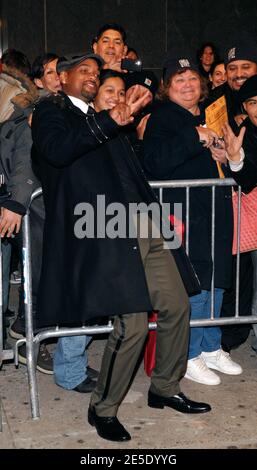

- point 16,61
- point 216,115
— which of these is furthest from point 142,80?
point 16,61

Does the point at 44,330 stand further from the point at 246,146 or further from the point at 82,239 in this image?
the point at 246,146

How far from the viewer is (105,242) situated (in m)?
4.26

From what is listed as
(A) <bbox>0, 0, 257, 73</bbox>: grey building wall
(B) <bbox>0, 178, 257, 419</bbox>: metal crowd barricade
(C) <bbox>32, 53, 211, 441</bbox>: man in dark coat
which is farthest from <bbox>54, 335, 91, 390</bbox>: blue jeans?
(A) <bbox>0, 0, 257, 73</bbox>: grey building wall

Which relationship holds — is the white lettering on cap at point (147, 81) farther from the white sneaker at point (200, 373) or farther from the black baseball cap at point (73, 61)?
the white sneaker at point (200, 373)

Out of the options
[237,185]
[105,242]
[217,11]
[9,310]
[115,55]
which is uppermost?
[217,11]

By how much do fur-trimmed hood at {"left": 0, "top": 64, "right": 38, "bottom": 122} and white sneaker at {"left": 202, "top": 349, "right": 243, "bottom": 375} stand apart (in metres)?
2.18

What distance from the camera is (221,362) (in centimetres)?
547

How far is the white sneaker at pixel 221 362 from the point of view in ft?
17.8

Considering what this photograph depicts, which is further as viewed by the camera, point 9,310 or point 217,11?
point 217,11

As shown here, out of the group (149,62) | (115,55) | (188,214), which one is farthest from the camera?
(149,62)
